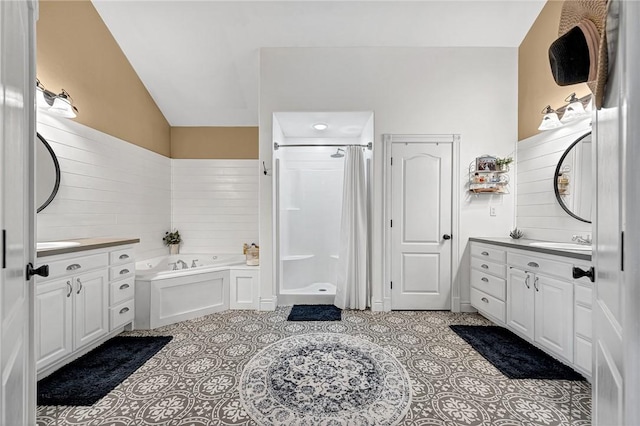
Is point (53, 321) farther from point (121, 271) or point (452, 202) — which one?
point (452, 202)

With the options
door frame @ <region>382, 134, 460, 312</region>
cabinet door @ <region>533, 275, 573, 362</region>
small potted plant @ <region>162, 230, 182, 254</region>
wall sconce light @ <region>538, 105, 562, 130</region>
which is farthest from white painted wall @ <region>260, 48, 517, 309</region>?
small potted plant @ <region>162, 230, 182, 254</region>

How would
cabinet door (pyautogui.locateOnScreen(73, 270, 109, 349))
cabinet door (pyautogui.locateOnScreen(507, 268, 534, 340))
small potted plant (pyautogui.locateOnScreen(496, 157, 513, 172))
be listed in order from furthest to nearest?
small potted plant (pyautogui.locateOnScreen(496, 157, 513, 172)) → cabinet door (pyautogui.locateOnScreen(507, 268, 534, 340)) → cabinet door (pyautogui.locateOnScreen(73, 270, 109, 349))

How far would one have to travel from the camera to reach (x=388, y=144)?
3.24 metres

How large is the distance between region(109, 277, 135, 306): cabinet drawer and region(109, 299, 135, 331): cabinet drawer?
51mm

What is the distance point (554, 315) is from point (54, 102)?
14.5ft

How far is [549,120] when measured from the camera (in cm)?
274

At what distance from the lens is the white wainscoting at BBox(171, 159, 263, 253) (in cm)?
436

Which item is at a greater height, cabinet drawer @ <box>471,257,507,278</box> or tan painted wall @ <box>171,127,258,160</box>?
tan painted wall @ <box>171,127,258,160</box>

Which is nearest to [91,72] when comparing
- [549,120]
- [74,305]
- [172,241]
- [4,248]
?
[172,241]

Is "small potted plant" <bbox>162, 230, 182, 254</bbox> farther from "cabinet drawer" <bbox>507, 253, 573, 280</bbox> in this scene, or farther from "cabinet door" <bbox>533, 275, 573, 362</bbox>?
"cabinet door" <bbox>533, 275, 573, 362</bbox>

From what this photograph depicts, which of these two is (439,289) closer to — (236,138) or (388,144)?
(388,144)

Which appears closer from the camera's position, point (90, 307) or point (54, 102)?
point (90, 307)

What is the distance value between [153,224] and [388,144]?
130 inches

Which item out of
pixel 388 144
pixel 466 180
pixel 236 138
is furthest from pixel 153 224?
pixel 466 180
